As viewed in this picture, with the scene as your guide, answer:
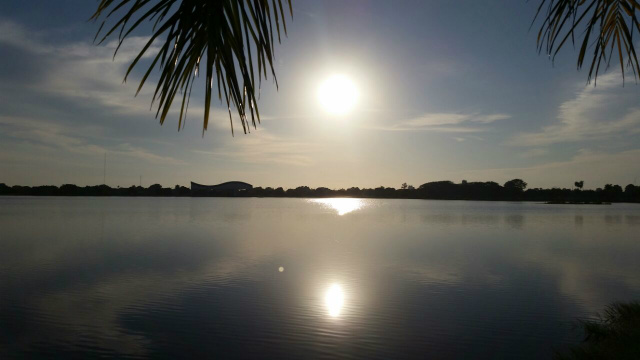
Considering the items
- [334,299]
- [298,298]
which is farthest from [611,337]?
[298,298]

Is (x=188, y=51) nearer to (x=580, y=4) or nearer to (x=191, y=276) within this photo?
(x=580, y=4)

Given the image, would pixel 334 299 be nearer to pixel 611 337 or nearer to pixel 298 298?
pixel 298 298

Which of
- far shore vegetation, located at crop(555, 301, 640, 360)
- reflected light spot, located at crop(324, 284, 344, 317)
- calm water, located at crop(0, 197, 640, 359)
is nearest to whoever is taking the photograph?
far shore vegetation, located at crop(555, 301, 640, 360)

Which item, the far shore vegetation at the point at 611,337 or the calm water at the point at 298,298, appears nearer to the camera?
the far shore vegetation at the point at 611,337

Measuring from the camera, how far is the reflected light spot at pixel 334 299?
53.7 feet

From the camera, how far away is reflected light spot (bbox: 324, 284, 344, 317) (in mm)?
16375

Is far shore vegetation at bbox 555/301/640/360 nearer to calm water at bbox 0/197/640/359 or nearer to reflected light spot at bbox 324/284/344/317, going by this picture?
calm water at bbox 0/197/640/359

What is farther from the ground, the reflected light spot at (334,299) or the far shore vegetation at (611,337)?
the far shore vegetation at (611,337)

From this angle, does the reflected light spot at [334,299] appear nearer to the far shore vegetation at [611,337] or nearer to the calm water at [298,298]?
the calm water at [298,298]

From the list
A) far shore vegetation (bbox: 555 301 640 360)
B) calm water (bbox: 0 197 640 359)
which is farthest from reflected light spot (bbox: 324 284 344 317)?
far shore vegetation (bbox: 555 301 640 360)

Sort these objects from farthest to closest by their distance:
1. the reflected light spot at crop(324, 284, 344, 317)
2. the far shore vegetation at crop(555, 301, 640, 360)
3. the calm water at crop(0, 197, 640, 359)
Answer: the reflected light spot at crop(324, 284, 344, 317) → the calm water at crop(0, 197, 640, 359) → the far shore vegetation at crop(555, 301, 640, 360)

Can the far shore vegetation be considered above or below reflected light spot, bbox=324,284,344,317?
above

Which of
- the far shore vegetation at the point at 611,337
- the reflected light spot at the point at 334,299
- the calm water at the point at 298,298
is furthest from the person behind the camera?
the reflected light spot at the point at 334,299

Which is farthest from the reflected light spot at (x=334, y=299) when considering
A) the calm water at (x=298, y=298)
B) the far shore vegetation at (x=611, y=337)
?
the far shore vegetation at (x=611, y=337)
